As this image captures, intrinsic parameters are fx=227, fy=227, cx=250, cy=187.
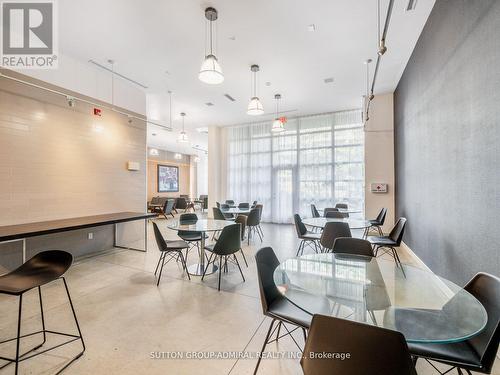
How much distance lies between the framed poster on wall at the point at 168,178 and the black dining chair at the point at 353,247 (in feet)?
40.6

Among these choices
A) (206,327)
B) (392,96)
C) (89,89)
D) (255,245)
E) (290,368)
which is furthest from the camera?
(392,96)

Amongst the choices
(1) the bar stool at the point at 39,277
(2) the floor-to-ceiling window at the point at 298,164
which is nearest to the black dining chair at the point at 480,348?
(1) the bar stool at the point at 39,277

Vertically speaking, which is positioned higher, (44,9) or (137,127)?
(44,9)

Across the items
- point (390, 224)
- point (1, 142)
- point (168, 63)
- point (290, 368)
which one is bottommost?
point (290, 368)

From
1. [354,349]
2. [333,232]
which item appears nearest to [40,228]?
[354,349]

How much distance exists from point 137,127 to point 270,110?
4.12 metres

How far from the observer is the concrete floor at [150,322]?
1829 mm

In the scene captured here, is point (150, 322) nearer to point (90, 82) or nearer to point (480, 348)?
point (480, 348)

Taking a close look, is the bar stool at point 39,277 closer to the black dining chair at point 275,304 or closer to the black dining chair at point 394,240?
the black dining chair at point 275,304

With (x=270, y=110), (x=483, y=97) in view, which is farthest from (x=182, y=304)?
(x=270, y=110)

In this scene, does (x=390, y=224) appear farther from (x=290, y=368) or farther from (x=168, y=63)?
(x=168, y=63)

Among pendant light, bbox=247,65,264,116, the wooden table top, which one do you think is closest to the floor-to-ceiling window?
pendant light, bbox=247,65,264,116

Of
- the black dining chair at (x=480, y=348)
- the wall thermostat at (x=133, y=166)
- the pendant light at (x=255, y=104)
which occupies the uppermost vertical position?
the pendant light at (x=255, y=104)

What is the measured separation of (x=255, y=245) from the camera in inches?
217
